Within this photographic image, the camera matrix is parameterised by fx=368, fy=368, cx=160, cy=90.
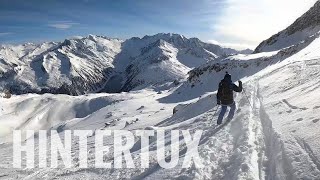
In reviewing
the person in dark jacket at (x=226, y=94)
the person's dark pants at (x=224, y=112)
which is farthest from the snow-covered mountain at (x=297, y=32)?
the person's dark pants at (x=224, y=112)

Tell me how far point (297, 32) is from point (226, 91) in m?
71.7

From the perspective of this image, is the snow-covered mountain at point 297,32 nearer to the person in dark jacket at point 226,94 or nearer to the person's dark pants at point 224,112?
the person in dark jacket at point 226,94

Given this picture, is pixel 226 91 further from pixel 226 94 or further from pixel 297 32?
pixel 297 32

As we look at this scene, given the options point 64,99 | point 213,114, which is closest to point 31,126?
point 64,99

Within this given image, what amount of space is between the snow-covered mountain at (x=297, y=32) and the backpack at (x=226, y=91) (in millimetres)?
64585

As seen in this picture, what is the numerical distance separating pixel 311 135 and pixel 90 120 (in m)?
65.0

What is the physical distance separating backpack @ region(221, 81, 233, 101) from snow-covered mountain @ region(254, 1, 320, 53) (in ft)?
212

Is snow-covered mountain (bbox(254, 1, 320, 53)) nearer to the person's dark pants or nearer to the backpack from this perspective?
the backpack

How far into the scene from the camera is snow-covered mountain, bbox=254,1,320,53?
261 ft

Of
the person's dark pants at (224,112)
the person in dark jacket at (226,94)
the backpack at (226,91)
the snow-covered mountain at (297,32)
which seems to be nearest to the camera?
the person's dark pants at (224,112)

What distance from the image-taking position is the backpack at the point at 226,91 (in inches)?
757

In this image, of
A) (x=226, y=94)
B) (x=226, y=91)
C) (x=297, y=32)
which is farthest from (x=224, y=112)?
(x=297, y=32)

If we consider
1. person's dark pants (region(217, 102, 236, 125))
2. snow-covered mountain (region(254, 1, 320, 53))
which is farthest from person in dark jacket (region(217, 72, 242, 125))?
snow-covered mountain (region(254, 1, 320, 53))

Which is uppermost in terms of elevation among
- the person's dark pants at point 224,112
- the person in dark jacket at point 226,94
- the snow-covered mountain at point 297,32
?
the snow-covered mountain at point 297,32
